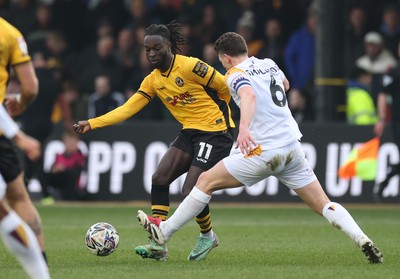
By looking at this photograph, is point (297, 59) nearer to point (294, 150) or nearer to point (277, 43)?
point (277, 43)

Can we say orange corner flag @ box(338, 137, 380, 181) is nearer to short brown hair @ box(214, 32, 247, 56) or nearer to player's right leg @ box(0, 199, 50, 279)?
short brown hair @ box(214, 32, 247, 56)

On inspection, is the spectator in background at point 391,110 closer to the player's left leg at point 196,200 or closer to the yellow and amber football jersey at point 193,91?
the yellow and amber football jersey at point 193,91

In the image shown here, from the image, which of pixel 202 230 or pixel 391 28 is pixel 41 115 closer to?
pixel 391 28

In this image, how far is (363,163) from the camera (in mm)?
17188

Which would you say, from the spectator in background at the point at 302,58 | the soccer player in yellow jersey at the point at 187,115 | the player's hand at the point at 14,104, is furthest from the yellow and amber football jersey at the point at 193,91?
the spectator in background at the point at 302,58

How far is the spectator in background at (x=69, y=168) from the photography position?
18.2 m

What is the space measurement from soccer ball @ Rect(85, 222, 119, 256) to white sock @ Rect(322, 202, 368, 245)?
204 cm

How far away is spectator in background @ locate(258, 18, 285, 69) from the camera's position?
20.0 metres

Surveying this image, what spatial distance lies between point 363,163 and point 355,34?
3.90 metres

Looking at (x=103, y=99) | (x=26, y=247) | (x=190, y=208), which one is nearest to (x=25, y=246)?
(x=26, y=247)

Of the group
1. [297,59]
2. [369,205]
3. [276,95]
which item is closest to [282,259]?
[276,95]

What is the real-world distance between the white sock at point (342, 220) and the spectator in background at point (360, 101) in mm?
9377

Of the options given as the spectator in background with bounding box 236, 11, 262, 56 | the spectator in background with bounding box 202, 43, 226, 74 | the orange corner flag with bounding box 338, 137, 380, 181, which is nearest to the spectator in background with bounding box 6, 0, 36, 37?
the spectator in background with bounding box 202, 43, 226, 74

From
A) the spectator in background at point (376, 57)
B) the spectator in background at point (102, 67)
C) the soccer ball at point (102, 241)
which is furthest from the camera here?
the spectator in background at point (102, 67)
